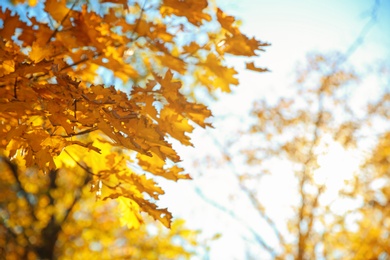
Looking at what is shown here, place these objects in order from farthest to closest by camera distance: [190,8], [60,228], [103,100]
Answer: [60,228] → [190,8] → [103,100]

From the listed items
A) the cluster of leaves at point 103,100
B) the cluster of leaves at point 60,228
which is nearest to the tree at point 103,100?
the cluster of leaves at point 103,100

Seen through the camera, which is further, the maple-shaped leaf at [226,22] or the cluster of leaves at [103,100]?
the maple-shaped leaf at [226,22]

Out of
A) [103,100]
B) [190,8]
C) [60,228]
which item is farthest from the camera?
[60,228]

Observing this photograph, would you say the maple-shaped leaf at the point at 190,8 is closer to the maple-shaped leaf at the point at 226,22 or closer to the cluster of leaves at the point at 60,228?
the maple-shaped leaf at the point at 226,22

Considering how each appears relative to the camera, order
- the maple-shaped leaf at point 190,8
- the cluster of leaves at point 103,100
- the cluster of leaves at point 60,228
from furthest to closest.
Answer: the cluster of leaves at point 60,228, the maple-shaped leaf at point 190,8, the cluster of leaves at point 103,100

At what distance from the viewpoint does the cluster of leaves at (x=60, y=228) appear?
4.30 meters

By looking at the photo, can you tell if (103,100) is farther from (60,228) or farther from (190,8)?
(60,228)

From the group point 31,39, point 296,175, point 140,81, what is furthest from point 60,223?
point 296,175

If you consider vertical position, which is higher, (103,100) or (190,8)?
(190,8)

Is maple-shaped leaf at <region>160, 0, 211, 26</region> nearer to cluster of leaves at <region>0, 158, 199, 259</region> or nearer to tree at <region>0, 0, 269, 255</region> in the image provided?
tree at <region>0, 0, 269, 255</region>

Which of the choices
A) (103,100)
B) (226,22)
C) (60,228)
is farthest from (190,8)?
(60,228)

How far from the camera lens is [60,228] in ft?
14.7

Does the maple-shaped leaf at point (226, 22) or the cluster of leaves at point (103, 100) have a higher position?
the maple-shaped leaf at point (226, 22)

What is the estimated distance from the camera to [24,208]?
4855 millimetres
